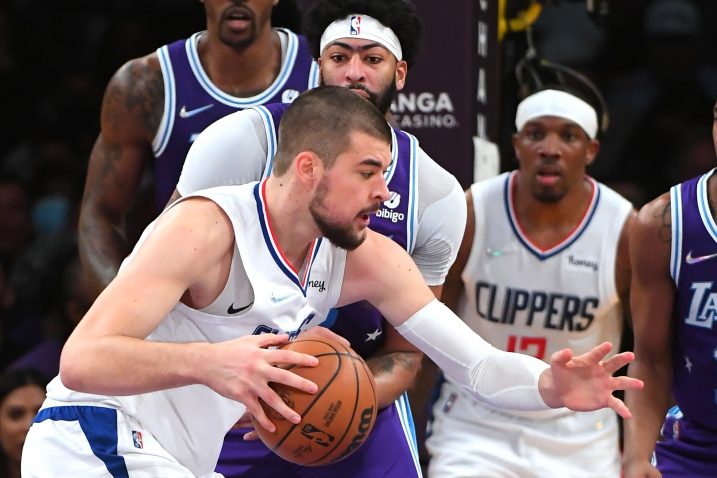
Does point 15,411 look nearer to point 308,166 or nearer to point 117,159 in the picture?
point 117,159

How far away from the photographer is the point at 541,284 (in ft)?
20.1

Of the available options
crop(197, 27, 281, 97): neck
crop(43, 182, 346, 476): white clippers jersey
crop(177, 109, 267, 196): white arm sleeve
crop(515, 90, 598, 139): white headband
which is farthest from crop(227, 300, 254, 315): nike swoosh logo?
crop(515, 90, 598, 139): white headband

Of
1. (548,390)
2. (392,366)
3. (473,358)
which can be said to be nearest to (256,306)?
(473,358)

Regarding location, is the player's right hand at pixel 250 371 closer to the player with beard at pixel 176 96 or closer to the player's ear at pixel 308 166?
the player's ear at pixel 308 166

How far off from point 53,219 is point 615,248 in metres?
4.15

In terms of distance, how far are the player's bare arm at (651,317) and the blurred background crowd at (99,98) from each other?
2.75m

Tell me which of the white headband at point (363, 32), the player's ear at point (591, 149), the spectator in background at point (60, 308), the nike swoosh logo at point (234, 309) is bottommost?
the spectator in background at point (60, 308)

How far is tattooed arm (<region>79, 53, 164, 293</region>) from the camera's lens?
18.5 ft

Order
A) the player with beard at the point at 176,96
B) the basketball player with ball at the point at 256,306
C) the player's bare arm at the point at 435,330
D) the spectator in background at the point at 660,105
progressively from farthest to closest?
1. the spectator in background at the point at 660,105
2. the player with beard at the point at 176,96
3. the player's bare arm at the point at 435,330
4. the basketball player with ball at the point at 256,306

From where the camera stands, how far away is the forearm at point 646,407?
4.80 meters

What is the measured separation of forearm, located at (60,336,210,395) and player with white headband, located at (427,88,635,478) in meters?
2.64

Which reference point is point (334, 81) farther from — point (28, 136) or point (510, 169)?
point (28, 136)

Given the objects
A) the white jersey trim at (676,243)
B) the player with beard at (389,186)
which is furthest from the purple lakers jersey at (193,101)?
the white jersey trim at (676,243)

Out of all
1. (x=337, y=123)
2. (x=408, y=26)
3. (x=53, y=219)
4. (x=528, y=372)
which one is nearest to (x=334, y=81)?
(x=408, y=26)
